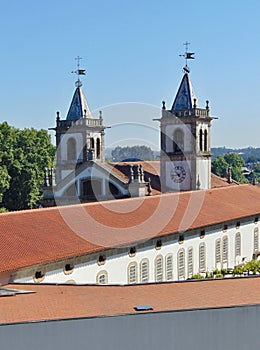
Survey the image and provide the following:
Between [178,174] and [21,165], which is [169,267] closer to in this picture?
[178,174]

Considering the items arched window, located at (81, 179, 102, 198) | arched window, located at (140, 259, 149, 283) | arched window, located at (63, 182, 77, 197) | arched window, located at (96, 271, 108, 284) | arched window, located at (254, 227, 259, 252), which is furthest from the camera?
arched window, located at (63, 182, 77, 197)

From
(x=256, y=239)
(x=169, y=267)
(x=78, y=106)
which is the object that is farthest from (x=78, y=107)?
(x=169, y=267)

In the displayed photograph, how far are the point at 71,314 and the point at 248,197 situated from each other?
24.3 meters

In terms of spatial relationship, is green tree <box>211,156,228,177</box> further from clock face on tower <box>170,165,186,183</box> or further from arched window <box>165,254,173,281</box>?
arched window <box>165,254,173,281</box>

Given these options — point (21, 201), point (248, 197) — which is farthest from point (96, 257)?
point (21, 201)

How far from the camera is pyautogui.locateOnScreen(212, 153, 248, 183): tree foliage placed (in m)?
100

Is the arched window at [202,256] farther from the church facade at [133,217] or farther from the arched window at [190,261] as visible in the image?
the arched window at [190,261]

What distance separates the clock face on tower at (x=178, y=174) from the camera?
42.5 m

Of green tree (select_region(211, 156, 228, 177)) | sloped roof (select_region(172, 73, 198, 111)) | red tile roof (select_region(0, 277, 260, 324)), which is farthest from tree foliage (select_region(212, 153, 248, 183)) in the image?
red tile roof (select_region(0, 277, 260, 324))

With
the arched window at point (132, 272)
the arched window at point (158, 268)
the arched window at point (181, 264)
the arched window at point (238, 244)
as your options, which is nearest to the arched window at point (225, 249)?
the arched window at point (238, 244)

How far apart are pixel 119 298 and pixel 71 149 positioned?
27.2 meters


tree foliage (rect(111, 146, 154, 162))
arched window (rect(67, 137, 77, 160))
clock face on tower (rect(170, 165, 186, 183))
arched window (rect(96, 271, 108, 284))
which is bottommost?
arched window (rect(96, 271, 108, 284))

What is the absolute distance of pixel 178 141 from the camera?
140 feet

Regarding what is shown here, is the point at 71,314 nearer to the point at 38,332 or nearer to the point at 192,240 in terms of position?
the point at 38,332
